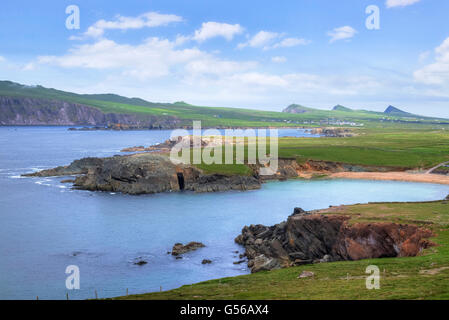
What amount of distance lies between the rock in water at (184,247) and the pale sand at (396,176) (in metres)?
58.9

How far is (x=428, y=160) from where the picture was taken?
362 feet

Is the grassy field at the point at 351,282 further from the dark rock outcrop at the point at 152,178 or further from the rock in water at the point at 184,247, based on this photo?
the dark rock outcrop at the point at 152,178

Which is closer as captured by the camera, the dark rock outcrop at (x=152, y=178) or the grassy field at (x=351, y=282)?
the grassy field at (x=351, y=282)

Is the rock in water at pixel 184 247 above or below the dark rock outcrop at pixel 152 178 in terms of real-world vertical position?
below

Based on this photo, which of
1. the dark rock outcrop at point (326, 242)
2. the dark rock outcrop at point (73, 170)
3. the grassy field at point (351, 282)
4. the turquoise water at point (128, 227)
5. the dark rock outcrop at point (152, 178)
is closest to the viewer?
the grassy field at point (351, 282)

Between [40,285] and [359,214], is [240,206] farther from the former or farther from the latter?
[40,285]

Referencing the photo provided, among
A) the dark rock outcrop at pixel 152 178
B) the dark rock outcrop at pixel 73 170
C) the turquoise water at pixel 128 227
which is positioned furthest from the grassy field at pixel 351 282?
the dark rock outcrop at pixel 73 170

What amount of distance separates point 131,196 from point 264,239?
40.3 meters

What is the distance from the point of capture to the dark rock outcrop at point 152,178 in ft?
286

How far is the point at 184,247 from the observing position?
164ft

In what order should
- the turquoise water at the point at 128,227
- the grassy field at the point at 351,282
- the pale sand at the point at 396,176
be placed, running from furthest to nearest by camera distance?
the pale sand at the point at 396,176 → the turquoise water at the point at 128,227 → the grassy field at the point at 351,282

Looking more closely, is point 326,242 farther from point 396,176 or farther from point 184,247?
point 396,176

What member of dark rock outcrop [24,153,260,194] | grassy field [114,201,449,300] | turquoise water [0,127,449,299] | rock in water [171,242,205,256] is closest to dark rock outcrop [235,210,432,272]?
grassy field [114,201,449,300]
